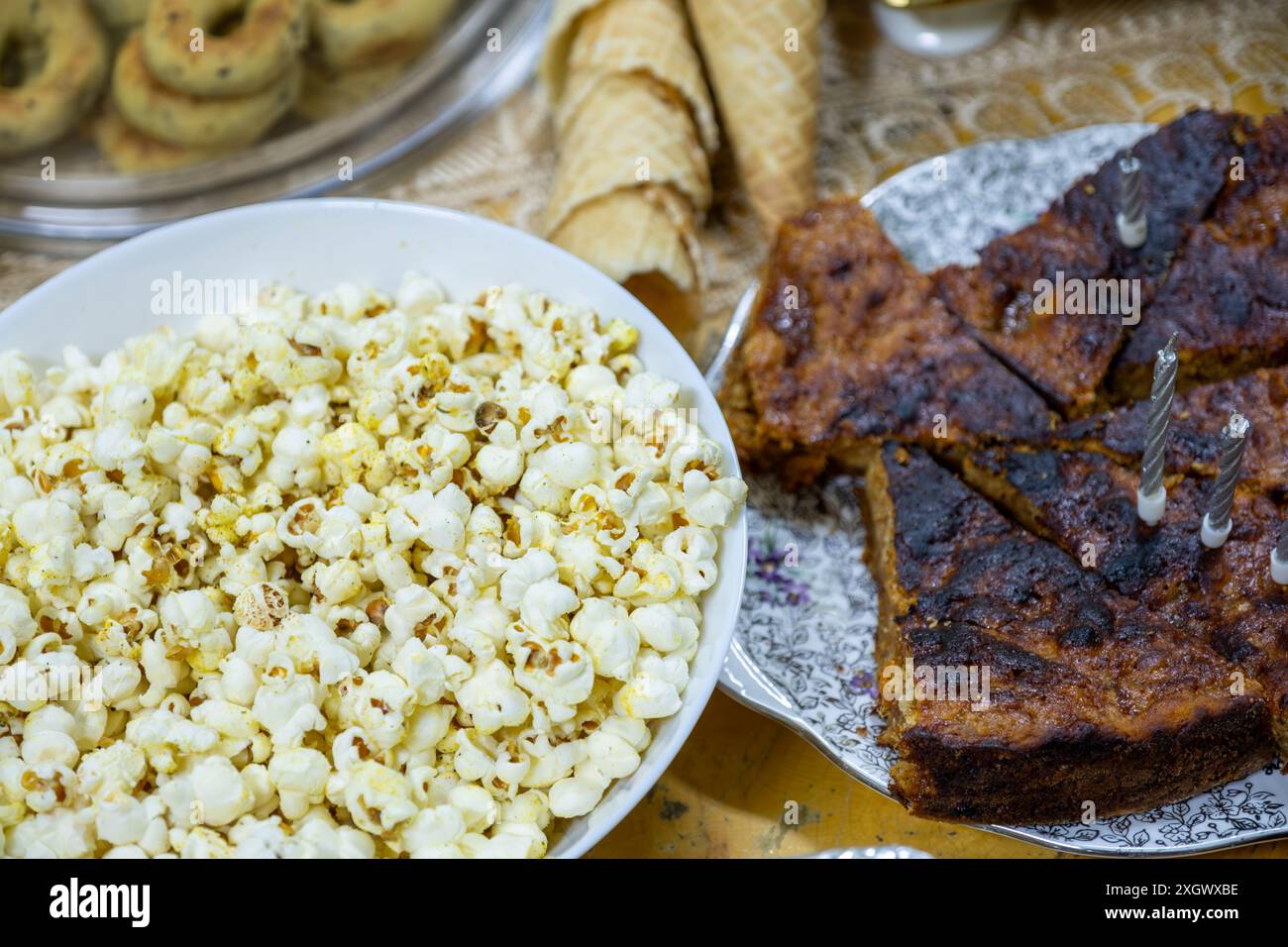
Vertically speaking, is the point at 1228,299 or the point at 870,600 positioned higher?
the point at 1228,299

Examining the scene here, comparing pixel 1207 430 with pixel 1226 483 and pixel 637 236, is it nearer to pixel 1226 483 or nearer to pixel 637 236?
pixel 1226 483

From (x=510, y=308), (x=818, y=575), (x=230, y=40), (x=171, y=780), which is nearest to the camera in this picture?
(x=171, y=780)

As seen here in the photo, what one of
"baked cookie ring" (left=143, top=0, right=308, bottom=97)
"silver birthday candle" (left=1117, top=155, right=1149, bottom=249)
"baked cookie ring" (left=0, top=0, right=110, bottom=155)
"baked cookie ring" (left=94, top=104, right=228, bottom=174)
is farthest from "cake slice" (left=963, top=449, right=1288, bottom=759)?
"baked cookie ring" (left=0, top=0, right=110, bottom=155)

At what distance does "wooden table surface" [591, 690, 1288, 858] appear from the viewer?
234cm

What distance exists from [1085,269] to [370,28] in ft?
5.79

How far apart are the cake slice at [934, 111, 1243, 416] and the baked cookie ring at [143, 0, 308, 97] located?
159 centimetres

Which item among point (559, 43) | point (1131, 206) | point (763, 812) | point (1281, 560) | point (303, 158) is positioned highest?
point (559, 43)

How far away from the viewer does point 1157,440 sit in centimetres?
217

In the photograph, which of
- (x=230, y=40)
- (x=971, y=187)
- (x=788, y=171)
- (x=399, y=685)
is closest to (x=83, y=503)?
(x=399, y=685)

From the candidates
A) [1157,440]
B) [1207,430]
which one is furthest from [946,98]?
[1157,440]

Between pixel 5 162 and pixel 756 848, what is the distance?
2338mm

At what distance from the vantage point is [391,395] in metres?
2.10

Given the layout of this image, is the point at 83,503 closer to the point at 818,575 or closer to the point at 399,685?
the point at 399,685

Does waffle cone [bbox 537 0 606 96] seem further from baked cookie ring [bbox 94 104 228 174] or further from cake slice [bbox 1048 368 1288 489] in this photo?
cake slice [bbox 1048 368 1288 489]
